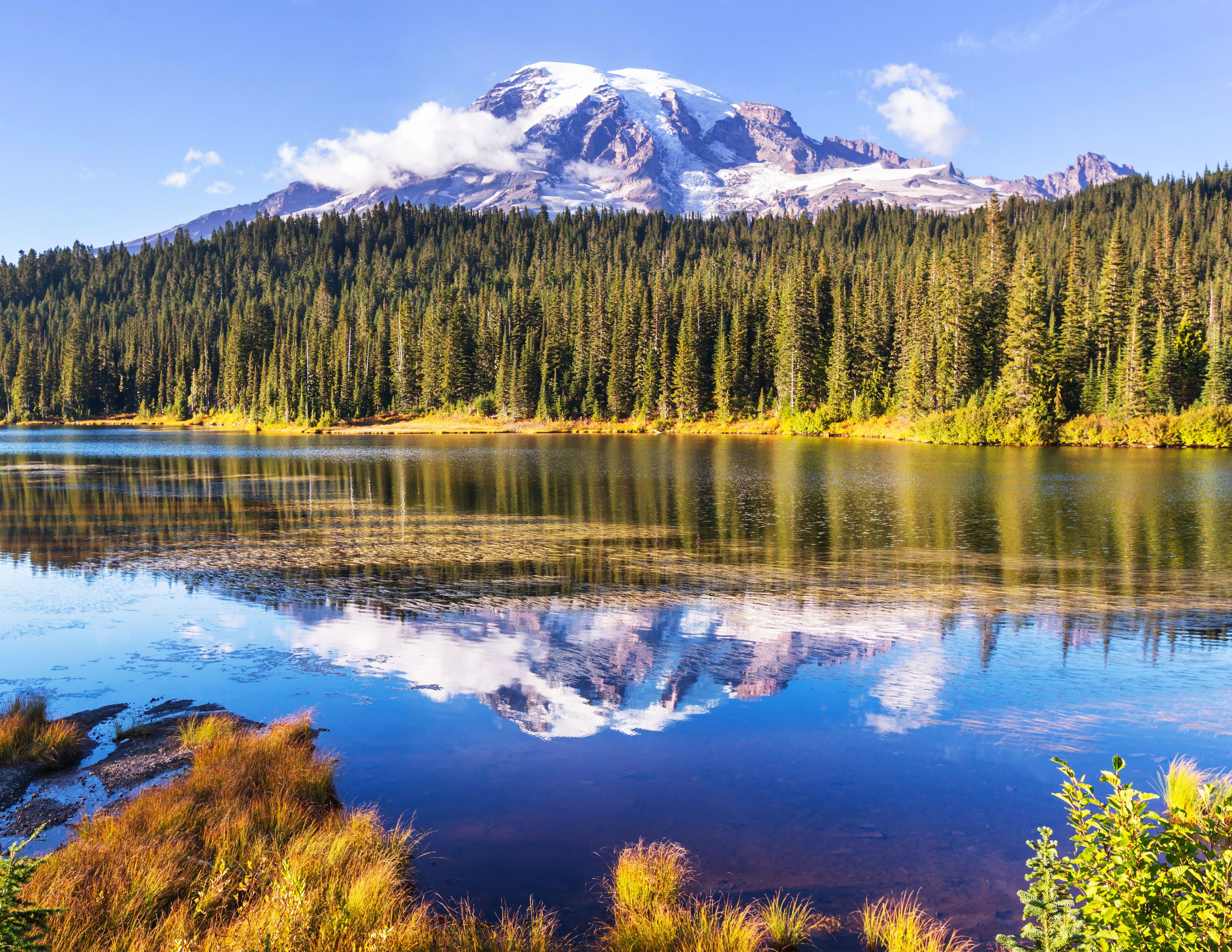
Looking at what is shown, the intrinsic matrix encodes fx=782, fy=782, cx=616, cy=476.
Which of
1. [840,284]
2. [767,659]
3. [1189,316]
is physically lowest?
[767,659]

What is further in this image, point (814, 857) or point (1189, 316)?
point (1189, 316)

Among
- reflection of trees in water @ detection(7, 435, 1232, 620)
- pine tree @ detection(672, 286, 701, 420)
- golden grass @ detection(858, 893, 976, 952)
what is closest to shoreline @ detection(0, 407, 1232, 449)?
pine tree @ detection(672, 286, 701, 420)

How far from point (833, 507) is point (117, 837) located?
103 feet

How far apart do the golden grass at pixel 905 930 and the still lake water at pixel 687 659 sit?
323 mm

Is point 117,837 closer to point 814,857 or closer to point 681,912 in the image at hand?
point 681,912

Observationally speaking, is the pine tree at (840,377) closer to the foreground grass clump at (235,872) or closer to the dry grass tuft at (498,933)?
the foreground grass clump at (235,872)

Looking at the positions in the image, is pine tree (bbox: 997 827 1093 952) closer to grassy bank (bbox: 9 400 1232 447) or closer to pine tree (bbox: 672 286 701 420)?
grassy bank (bbox: 9 400 1232 447)

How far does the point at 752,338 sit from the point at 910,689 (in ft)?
366

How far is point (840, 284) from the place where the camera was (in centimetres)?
11800

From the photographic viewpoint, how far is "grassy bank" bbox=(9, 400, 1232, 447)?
72.8 metres

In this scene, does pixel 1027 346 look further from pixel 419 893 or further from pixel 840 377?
pixel 419 893

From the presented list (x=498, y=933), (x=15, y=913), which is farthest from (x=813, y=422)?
(x=15, y=913)

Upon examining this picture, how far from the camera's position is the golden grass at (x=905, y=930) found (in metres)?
6.14

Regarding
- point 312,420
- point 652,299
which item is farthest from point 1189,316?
point 312,420
